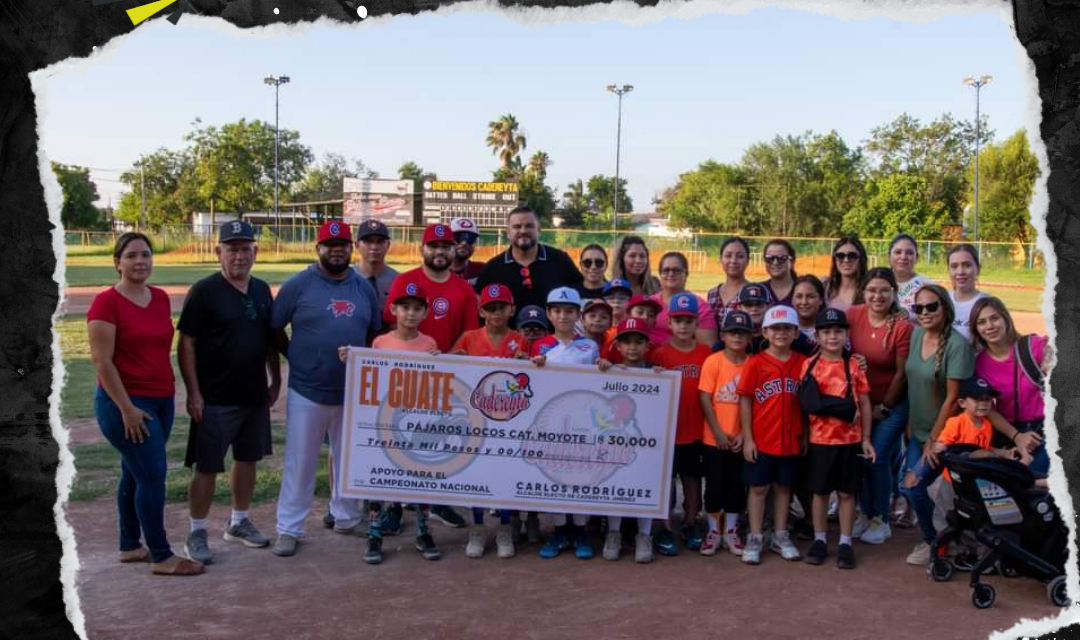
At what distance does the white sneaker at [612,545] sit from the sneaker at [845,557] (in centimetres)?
141

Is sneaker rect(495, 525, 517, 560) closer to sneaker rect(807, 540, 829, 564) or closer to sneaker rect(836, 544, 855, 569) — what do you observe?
sneaker rect(807, 540, 829, 564)

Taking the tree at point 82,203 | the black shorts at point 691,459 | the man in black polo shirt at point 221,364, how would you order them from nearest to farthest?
the man in black polo shirt at point 221,364 < the black shorts at point 691,459 < the tree at point 82,203

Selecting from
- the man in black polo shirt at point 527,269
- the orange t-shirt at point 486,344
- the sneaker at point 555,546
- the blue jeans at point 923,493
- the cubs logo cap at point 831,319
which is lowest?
the sneaker at point 555,546

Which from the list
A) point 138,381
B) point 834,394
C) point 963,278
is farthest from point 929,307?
point 138,381

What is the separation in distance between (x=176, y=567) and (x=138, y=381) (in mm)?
1162

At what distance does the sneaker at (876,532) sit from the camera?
600 centimetres

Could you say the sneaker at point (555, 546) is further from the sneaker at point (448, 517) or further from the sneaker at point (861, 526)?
the sneaker at point (861, 526)

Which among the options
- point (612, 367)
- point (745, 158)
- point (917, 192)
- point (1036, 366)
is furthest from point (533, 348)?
point (745, 158)

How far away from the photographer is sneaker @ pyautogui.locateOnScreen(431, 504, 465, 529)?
645 cm

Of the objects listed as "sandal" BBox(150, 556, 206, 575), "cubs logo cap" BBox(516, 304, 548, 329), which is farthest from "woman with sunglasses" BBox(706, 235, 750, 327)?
"sandal" BBox(150, 556, 206, 575)

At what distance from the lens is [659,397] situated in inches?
225

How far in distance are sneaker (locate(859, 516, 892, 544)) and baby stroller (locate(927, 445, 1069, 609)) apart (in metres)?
0.96

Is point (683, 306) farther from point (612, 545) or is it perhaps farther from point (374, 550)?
point (374, 550)

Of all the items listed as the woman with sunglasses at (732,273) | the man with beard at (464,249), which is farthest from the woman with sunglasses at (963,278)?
the man with beard at (464,249)
